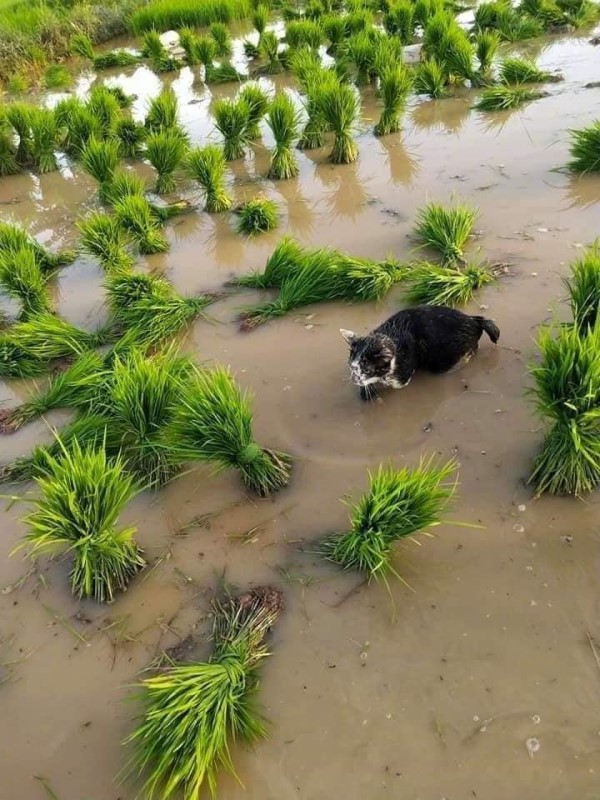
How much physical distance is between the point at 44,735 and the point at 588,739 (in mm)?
2190

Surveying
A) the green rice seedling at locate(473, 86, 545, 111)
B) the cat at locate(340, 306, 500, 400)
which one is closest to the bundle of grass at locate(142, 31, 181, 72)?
the green rice seedling at locate(473, 86, 545, 111)

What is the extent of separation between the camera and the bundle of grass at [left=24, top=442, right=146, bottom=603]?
2.80m

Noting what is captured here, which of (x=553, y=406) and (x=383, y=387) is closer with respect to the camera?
(x=553, y=406)

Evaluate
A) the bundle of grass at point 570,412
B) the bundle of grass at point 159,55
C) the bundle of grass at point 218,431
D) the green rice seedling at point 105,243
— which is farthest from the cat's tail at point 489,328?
the bundle of grass at point 159,55

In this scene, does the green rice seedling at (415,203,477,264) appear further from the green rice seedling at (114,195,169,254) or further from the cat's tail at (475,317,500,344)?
the green rice seedling at (114,195,169,254)

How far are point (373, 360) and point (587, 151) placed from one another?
4031 millimetres

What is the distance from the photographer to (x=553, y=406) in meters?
2.87

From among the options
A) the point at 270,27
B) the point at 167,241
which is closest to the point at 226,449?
the point at 167,241

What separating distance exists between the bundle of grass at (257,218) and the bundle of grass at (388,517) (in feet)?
12.9

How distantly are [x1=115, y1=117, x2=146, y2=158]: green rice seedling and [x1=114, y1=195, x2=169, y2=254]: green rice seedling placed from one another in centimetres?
268

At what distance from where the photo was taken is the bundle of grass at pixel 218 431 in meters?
3.15

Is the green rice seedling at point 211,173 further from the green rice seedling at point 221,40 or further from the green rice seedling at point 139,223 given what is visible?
the green rice seedling at point 221,40

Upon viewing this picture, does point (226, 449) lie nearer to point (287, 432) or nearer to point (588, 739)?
point (287, 432)

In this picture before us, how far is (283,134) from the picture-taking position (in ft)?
22.7
